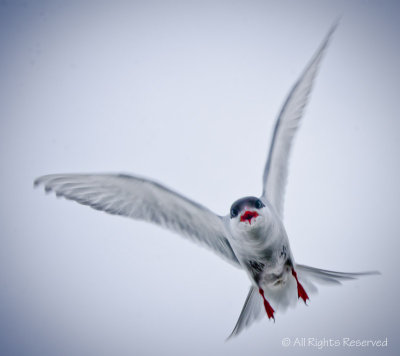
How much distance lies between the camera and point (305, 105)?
288cm

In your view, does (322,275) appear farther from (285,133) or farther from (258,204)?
(285,133)

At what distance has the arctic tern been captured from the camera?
238cm

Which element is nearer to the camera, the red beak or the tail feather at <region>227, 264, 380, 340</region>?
the red beak

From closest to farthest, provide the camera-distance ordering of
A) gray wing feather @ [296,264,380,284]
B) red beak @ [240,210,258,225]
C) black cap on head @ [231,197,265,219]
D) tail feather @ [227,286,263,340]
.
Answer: red beak @ [240,210,258,225], black cap on head @ [231,197,265,219], gray wing feather @ [296,264,380,284], tail feather @ [227,286,263,340]

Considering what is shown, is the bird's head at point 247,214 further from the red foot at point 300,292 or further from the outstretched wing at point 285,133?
the red foot at point 300,292

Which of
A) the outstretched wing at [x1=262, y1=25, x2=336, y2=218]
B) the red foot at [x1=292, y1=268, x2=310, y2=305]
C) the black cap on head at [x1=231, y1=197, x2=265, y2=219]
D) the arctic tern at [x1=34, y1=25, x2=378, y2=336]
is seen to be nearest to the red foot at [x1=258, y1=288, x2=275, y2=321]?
the arctic tern at [x1=34, y1=25, x2=378, y2=336]

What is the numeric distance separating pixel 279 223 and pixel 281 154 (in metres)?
0.62

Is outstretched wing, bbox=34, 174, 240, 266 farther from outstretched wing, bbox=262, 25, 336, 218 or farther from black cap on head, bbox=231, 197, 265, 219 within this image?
outstretched wing, bbox=262, 25, 336, 218

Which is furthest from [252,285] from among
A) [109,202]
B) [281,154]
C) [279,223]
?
[109,202]

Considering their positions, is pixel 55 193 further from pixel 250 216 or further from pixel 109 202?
pixel 250 216

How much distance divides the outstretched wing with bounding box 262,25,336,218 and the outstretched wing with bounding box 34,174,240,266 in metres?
0.55

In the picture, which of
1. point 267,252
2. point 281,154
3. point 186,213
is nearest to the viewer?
point 267,252

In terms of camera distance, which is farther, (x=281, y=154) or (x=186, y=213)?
(x=281, y=154)

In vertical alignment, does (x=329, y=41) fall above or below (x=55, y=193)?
above
